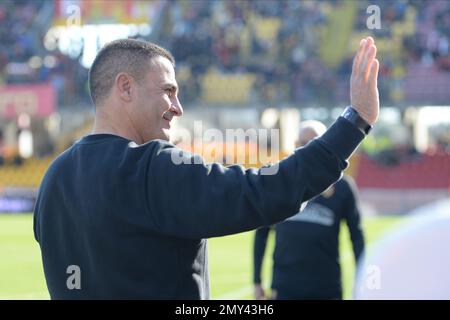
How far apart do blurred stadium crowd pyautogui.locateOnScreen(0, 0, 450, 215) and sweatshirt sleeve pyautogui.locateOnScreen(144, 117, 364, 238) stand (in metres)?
23.9

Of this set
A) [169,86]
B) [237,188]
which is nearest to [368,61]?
[237,188]

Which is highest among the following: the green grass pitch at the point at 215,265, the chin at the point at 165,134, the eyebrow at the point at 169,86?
the eyebrow at the point at 169,86

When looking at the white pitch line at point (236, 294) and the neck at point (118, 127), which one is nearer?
the neck at point (118, 127)

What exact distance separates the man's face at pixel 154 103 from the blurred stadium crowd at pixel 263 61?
23653mm

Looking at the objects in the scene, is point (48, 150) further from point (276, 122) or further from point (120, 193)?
point (120, 193)

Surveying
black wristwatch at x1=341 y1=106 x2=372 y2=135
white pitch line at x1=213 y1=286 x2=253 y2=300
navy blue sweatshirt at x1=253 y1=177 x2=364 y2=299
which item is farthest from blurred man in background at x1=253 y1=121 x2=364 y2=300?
white pitch line at x1=213 y1=286 x2=253 y2=300

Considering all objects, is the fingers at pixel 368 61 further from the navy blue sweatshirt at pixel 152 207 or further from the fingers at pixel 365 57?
the navy blue sweatshirt at pixel 152 207

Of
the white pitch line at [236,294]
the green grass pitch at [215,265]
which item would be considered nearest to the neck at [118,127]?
the green grass pitch at [215,265]

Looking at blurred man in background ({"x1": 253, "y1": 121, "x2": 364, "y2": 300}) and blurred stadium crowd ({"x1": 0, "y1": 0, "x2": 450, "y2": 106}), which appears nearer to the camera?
blurred man in background ({"x1": 253, "y1": 121, "x2": 364, "y2": 300})

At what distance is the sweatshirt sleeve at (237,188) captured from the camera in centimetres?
250

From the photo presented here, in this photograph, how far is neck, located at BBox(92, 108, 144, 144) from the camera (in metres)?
2.90

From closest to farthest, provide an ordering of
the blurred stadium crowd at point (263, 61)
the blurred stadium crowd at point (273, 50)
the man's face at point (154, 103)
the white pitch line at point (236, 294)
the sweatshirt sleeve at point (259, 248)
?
1. the man's face at point (154, 103)
2. the sweatshirt sleeve at point (259, 248)
3. the white pitch line at point (236, 294)
4. the blurred stadium crowd at point (263, 61)
5. the blurred stadium crowd at point (273, 50)

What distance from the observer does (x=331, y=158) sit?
250cm

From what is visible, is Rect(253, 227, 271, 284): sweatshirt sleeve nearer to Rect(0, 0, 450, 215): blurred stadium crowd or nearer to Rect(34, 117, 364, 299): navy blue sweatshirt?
Rect(34, 117, 364, 299): navy blue sweatshirt
